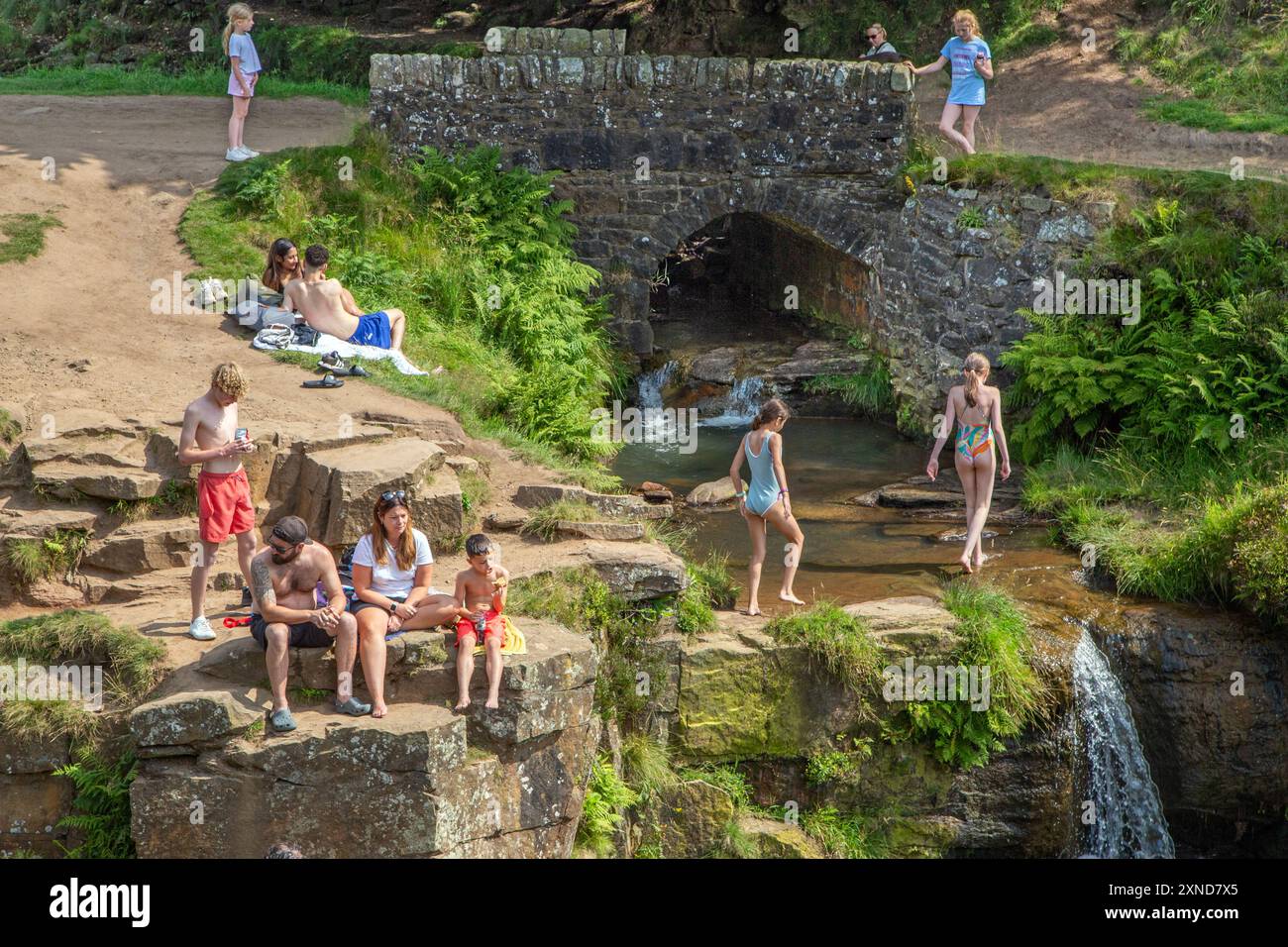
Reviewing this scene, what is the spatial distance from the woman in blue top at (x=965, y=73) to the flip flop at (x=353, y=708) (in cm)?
1053

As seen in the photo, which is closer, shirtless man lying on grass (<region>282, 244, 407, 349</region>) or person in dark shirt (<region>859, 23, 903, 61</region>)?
shirtless man lying on grass (<region>282, 244, 407, 349</region>)

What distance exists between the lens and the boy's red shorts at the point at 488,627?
29.4ft

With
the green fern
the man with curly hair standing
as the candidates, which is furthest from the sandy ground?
the green fern

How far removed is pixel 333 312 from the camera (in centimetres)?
1353

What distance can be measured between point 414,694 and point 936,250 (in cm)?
986

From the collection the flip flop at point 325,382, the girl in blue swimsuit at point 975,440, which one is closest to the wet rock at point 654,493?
the girl in blue swimsuit at point 975,440

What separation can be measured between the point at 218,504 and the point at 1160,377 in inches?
361

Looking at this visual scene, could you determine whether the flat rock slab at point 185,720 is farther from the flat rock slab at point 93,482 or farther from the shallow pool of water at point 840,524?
the shallow pool of water at point 840,524

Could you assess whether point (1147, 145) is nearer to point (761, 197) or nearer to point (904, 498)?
point (761, 197)

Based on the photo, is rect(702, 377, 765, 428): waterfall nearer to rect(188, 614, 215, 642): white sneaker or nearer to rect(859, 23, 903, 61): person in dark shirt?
rect(859, 23, 903, 61): person in dark shirt

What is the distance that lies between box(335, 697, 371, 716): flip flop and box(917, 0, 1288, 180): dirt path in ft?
36.4

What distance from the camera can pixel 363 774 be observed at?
8625 mm

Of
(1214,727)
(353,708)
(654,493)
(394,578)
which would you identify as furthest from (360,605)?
(1214,727)

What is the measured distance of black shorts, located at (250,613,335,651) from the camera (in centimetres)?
881
